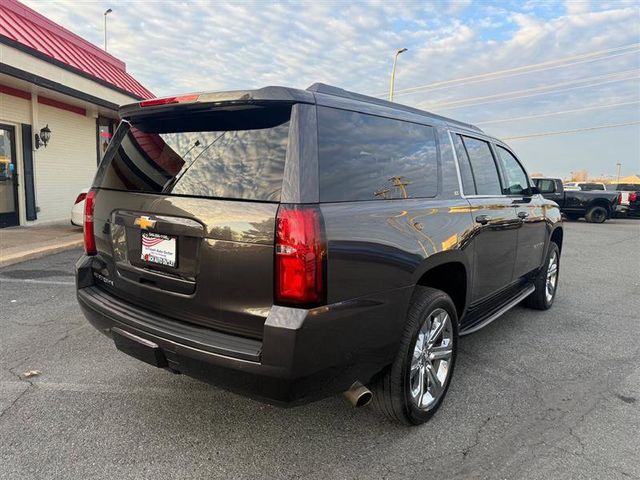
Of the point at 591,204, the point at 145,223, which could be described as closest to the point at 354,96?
the point at 145,223

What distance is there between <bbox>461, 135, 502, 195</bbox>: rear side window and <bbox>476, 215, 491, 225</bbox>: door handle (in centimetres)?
21

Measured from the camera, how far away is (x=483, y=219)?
3.56 m

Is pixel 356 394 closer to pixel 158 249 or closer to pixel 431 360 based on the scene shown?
pixel 431 360

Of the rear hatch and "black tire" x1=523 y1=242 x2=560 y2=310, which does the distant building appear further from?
"black tire" x1=523 y1=242 x2=560 y2=310

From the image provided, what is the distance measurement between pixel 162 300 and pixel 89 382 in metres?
1.27

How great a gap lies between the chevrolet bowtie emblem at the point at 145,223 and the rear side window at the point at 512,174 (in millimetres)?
3074

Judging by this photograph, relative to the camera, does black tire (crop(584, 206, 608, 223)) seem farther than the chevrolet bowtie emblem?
Yes

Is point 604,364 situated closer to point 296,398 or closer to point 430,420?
point 430,420

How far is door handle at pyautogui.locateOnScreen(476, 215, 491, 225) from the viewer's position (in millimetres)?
3499

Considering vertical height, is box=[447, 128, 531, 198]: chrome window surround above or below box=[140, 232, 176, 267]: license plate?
above

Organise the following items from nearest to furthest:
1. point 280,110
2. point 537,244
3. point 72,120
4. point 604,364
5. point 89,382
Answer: point 280,110 < point 89,382 < point 604,364 < point 537,244 < point 72,120

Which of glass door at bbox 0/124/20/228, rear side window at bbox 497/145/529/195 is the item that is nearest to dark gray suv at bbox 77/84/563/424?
rear side window at bbox 497/145/529/195

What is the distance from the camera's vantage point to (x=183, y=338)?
238 centimetres

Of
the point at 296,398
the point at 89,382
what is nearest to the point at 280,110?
the point at 296,398
